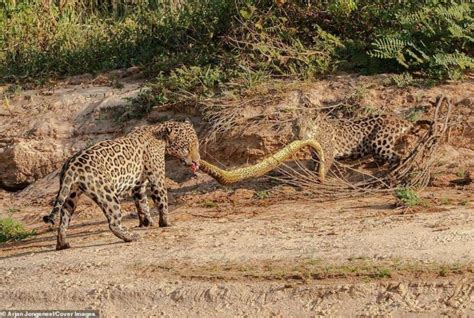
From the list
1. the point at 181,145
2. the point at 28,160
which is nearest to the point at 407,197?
the point at 181,145

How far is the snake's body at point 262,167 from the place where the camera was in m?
13.5

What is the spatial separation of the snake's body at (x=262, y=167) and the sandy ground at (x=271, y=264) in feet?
1.53

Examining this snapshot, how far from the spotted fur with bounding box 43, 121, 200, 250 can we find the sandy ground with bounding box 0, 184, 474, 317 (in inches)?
14.4

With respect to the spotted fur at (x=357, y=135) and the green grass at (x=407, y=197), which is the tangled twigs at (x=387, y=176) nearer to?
the spotted fur at (x=357, y=135)

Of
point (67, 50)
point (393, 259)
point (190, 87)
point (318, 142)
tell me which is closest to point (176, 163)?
point (190, 87)

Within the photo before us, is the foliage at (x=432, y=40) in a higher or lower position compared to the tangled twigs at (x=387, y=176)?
higher

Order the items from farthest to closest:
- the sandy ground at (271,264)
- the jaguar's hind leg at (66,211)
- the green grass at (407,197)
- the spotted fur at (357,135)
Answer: the spotted fur at (357,135) → the green grass at (407,197) → the jaguar's hind leg at (66,211) → the sandy ground at (271,264)

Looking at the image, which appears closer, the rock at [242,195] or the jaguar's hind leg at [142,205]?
the jaguar's hind leg at [142,205]

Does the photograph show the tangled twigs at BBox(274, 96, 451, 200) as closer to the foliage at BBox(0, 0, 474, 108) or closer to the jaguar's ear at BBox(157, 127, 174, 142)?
the foliage at BBox(0, 0, 474, 108)

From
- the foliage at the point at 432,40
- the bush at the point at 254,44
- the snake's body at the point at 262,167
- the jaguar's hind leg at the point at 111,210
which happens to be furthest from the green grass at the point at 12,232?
the foliage at the point at 432,40

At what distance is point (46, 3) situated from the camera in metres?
21.0

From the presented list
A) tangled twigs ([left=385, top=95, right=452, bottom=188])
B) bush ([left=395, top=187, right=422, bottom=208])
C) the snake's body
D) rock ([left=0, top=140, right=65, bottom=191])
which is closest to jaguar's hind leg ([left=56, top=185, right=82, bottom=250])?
the snake's body

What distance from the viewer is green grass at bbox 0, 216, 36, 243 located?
1362cm

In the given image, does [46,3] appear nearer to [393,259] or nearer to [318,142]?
[318,142]
